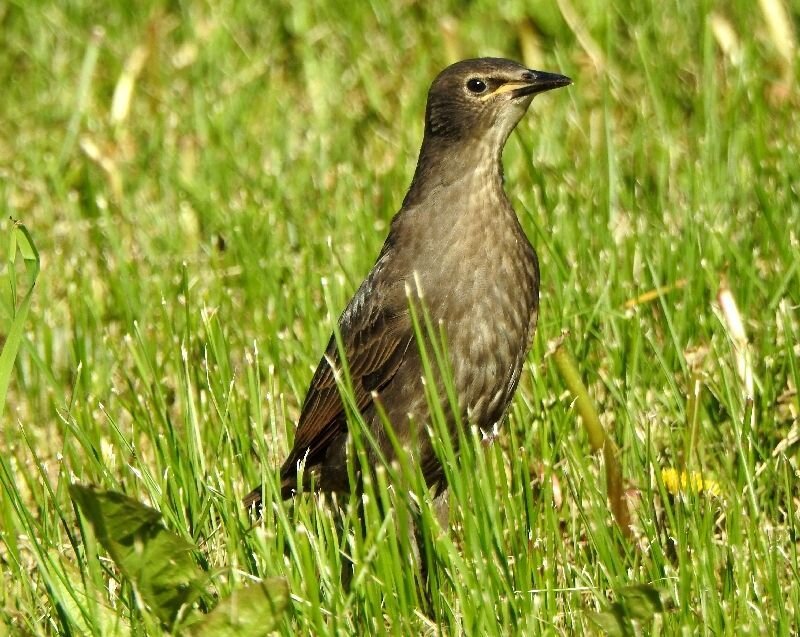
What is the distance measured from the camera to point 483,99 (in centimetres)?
427

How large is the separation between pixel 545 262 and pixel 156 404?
1685mm

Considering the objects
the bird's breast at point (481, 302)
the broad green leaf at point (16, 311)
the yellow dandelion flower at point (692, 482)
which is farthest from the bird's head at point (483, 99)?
the broad green leaf at point (16, 311)

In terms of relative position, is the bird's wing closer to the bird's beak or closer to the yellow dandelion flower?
the bird's beak

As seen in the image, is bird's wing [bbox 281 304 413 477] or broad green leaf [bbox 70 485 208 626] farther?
bird's wing [bbox 281 304 413 477]

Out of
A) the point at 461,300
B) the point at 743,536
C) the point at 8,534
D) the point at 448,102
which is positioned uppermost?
the point at 448,102

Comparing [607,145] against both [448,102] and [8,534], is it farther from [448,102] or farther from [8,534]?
[8,534]

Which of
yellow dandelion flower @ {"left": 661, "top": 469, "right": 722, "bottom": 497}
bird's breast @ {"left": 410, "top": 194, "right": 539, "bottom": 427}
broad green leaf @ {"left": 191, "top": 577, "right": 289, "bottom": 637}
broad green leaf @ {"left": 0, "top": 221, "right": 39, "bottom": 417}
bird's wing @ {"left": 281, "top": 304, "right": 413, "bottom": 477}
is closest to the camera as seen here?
broad green leaf @ {"left": 191, "top": 577, "right": 289, "bottom": 637}

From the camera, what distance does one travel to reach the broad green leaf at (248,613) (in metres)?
3.06

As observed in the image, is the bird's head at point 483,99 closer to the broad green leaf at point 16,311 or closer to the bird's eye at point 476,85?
the bird's eye at point 476,85

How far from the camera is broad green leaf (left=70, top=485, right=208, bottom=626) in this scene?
3.12m

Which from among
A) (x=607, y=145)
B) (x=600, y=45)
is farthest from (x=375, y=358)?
(x=600, y=45)

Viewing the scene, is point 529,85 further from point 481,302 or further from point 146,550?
point 146,550

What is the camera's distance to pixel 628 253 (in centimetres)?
524

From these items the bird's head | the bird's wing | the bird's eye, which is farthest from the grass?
the bird's eye
